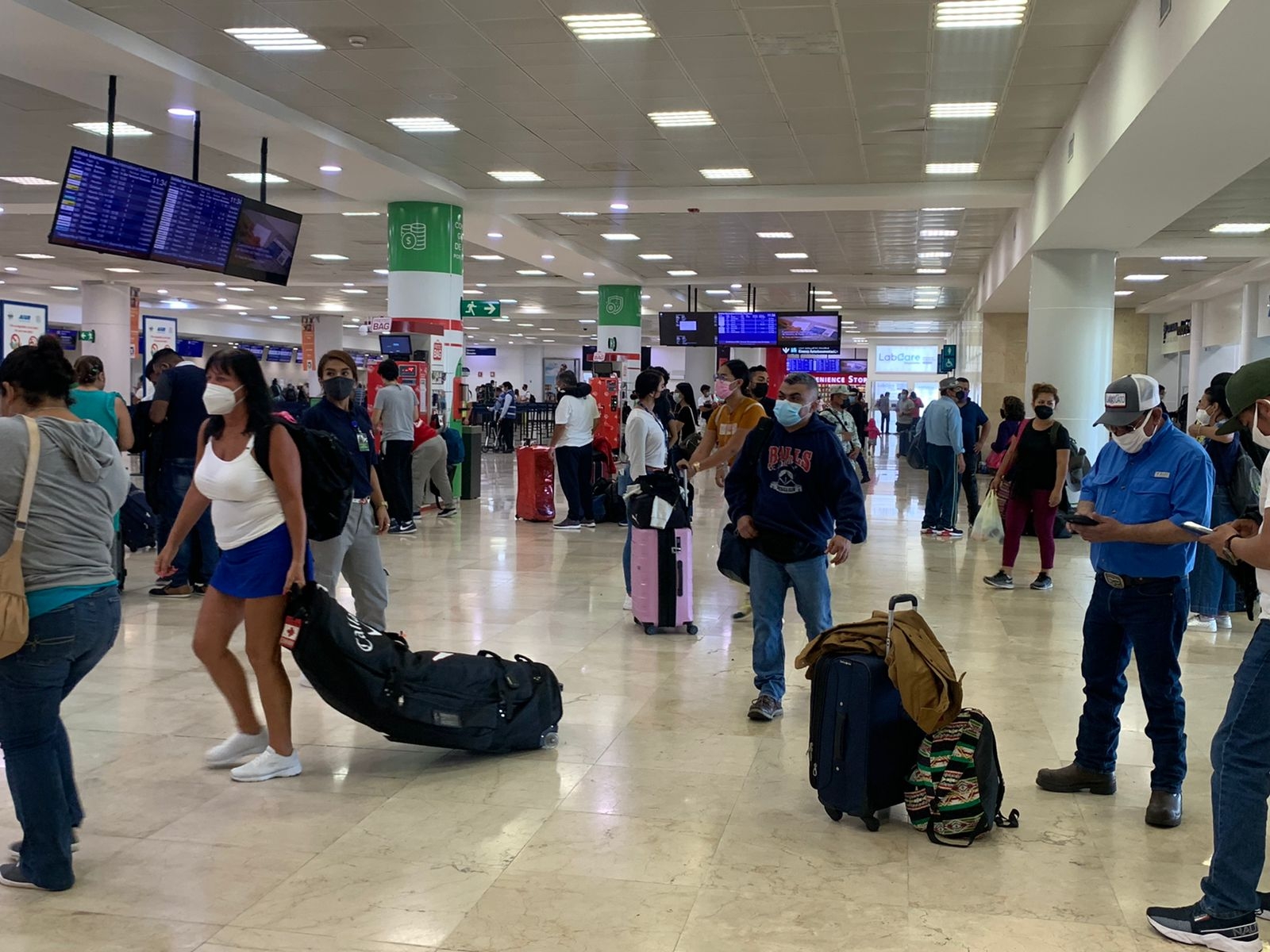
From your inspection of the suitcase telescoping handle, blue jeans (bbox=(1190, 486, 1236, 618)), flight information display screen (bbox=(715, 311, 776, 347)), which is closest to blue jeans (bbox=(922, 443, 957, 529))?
blue jeans (bbox=(1190, 486, 1236, 618))

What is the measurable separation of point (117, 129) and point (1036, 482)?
9.32 metres

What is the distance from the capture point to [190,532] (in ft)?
28.0

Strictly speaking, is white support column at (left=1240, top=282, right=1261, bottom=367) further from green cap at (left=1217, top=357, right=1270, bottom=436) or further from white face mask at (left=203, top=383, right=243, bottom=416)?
white face mask at (left=203, top=383, right=243, bottom=416)

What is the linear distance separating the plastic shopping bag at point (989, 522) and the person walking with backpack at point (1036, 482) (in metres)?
0.21

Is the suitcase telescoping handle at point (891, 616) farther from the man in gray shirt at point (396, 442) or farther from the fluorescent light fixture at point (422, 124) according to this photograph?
the man in gray shirt at point (396, 442)

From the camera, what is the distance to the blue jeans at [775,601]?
17.8ft

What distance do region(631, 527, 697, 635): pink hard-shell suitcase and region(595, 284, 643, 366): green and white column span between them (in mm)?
18201

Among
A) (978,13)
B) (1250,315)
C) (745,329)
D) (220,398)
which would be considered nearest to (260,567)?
(220,398)

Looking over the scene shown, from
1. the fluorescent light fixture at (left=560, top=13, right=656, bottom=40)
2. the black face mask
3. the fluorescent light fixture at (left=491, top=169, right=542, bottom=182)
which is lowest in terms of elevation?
the black face mask

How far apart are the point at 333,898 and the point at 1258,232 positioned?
17650 mm

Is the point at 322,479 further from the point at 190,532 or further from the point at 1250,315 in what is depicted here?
the point at 1250,315

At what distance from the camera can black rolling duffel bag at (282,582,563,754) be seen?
435 centimetres

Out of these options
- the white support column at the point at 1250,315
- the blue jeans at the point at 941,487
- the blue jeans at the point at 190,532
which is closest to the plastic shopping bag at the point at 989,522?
the blue jeans at the point at 941,487

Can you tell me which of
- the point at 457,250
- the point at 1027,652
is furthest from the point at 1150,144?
the point at 457,250
